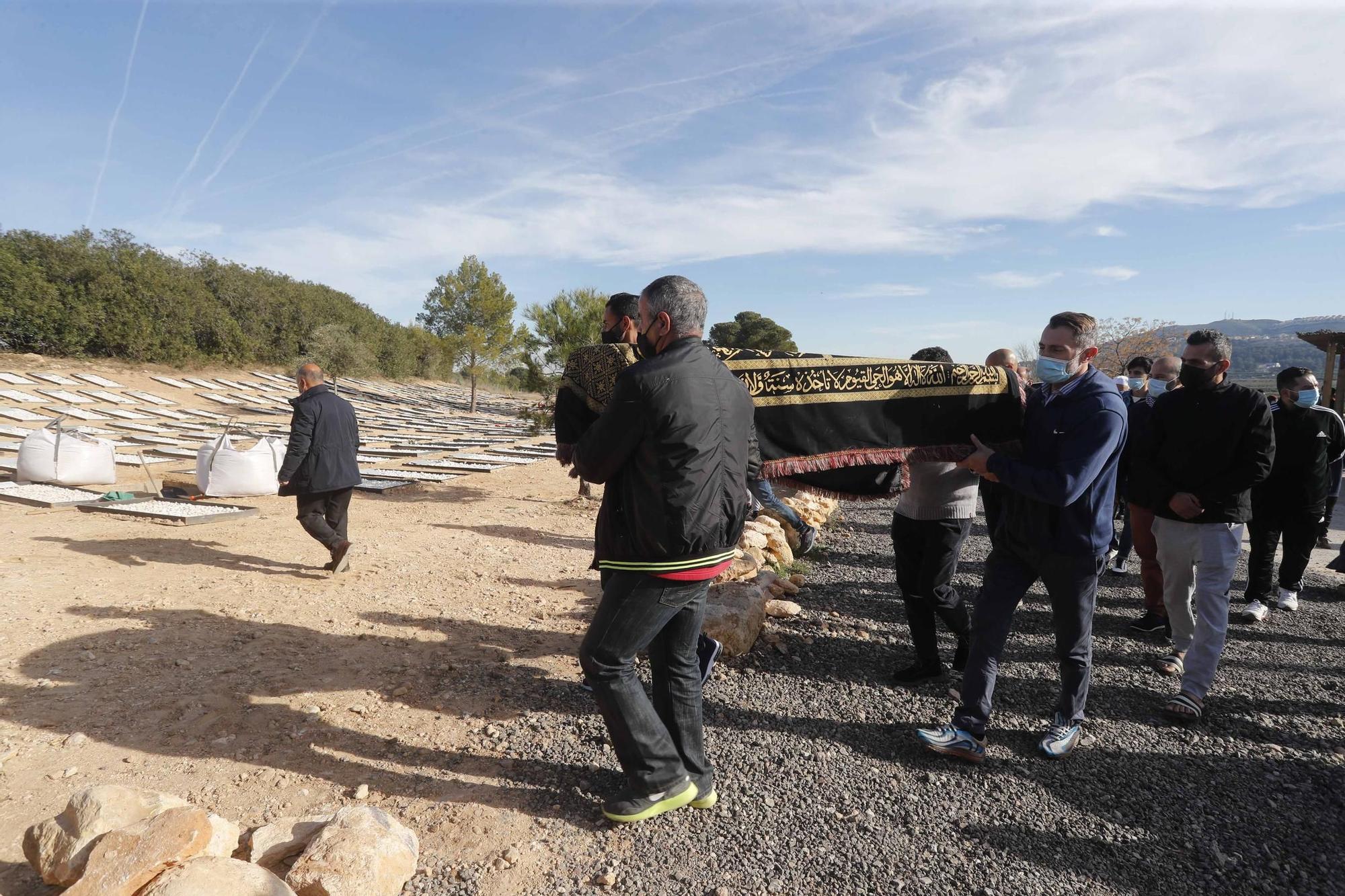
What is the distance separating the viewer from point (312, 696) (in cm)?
348

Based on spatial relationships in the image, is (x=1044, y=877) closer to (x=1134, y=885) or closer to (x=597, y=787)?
(x=1134, y=885)

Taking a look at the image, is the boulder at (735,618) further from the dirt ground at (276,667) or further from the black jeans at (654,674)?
the black jeans at (654,674)

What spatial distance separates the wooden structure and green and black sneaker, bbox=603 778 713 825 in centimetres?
1820

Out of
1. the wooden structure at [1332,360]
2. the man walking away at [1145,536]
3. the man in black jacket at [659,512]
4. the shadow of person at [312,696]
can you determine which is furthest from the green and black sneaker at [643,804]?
the wooden structure at [1332,360]

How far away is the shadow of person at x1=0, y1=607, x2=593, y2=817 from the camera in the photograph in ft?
A: 9.52

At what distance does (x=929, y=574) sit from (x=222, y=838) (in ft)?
10.6

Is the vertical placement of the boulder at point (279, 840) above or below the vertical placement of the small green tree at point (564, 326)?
below

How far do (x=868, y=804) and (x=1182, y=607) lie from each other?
7.79ft

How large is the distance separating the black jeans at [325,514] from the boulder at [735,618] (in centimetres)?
307

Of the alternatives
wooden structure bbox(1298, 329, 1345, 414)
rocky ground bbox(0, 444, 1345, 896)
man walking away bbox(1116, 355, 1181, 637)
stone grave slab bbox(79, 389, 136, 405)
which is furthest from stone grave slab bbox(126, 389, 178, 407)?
wooden structure bbox(1298, 329, 1345, 414)

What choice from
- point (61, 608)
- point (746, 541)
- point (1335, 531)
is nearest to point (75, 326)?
point (61, 608)

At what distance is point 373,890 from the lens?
83.0 inches

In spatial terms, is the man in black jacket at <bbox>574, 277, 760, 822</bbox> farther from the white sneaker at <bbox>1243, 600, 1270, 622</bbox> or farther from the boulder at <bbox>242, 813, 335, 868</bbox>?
the white sneaker at <bbox>1243, 600, 1270, 622</bbox>

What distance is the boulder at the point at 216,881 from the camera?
1.89 m
